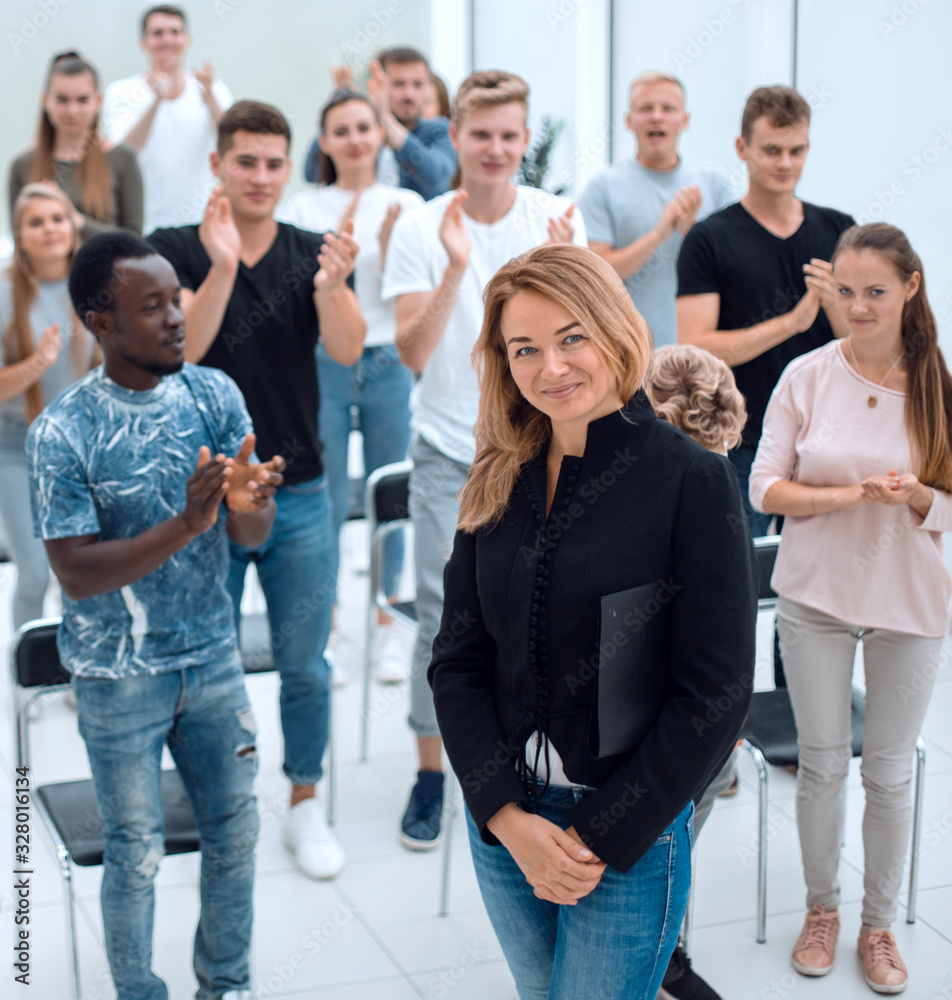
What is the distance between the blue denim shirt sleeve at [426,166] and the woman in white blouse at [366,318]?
2.29 ft

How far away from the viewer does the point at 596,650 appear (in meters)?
1.51

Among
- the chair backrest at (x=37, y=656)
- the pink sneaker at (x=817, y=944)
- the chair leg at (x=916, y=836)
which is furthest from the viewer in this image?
the chair leg at (x=916, y=836)

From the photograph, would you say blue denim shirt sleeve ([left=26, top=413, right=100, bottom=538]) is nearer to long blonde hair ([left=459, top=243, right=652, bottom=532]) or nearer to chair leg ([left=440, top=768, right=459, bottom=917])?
long blonde hair ([left=459, top=243, right=652, bottom=532])

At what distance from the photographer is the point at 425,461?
2973 millimetres

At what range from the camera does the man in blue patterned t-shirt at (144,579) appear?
1986 millimetres

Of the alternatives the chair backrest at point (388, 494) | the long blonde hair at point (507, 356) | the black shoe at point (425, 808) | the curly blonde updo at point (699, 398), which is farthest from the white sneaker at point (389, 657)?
the long blonde hair at point (507, 356)

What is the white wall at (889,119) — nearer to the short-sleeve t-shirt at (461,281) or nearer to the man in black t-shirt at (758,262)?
Answer: the man in black t-shirt at (758,262)

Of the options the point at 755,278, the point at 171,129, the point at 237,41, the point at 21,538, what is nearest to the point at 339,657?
the point at 21,538

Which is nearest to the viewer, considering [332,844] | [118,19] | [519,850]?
[519,850]

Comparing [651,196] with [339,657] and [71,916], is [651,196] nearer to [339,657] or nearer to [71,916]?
[339,657]

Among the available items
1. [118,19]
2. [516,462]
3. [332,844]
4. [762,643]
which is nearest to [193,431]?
[516,462]

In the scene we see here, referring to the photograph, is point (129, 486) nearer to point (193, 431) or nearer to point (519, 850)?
point (193, 431)

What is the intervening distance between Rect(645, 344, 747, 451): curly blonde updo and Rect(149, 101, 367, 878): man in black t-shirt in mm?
947

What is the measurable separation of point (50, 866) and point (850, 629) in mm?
2050
